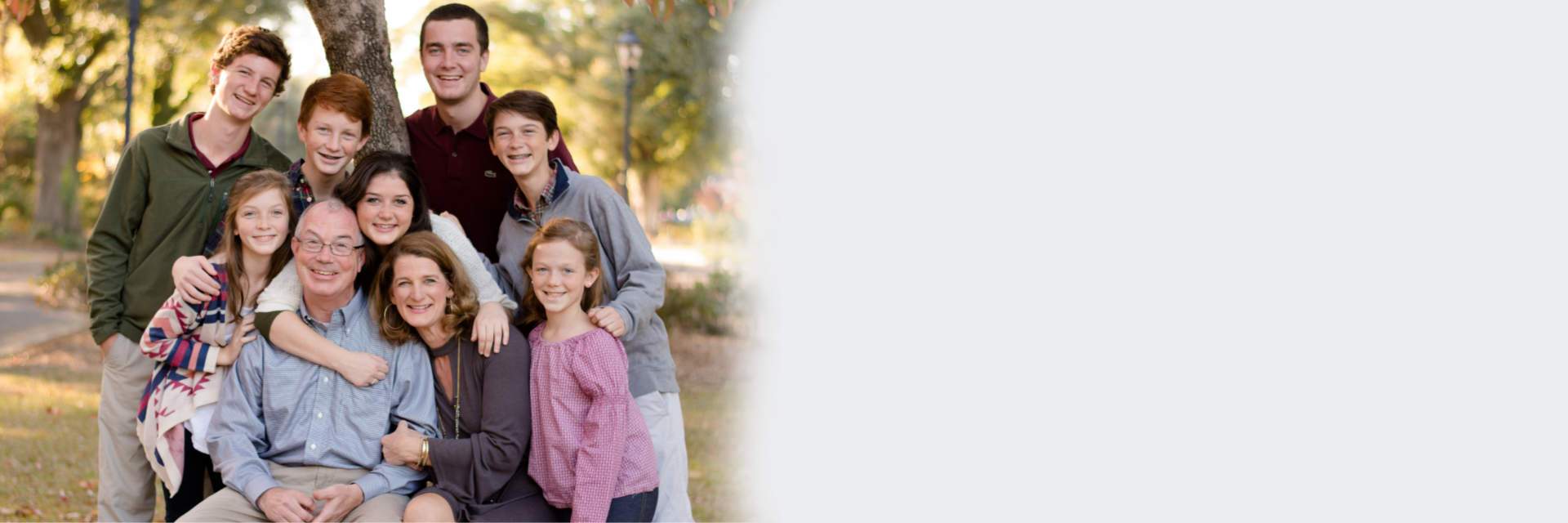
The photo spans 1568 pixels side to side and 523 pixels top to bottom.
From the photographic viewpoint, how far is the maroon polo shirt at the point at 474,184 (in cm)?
378

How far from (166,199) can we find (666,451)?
1429mm

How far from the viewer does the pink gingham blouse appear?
3.16 meters

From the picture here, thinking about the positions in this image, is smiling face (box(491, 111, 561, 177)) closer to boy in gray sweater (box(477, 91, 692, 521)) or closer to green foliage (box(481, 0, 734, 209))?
boy in gray sweater (box(477, 91, 692, 521))

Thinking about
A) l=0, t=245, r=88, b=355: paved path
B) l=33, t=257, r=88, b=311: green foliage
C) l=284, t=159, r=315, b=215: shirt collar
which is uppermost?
l=284, t=159, r=315, b=215: shirt collar

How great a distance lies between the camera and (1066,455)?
30.9 ft

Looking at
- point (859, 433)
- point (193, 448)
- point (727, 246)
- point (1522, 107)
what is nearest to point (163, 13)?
point (727, 246)

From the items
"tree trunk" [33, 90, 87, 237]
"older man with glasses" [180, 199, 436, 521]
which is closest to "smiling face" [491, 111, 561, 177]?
"older man with glasses" [180, 199, 436, 521]

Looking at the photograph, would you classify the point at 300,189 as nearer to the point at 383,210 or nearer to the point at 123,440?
the point at 383,210

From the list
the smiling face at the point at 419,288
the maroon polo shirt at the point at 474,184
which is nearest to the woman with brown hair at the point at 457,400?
the smiling face at the point at 419,288

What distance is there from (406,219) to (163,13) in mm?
22170

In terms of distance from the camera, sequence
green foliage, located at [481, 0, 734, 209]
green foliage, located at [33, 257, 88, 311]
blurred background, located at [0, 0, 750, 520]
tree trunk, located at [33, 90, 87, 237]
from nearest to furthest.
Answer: blurred background, located at [0, 0, 750, 520] → green foliage, located at [33, 257, 88, 311] → tree trunk, located at [33, 90, 87, 237] → green foliage, located at [481, 0, 734, 209]

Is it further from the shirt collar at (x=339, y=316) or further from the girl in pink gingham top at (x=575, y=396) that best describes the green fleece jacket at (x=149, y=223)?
the girl in pink gingham top at (x=575, y=396)

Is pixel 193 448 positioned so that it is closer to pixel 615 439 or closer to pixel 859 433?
pixel 615 439

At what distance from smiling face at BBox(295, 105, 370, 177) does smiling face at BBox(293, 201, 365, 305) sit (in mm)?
221
